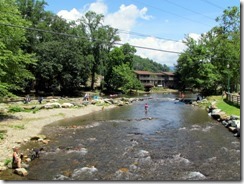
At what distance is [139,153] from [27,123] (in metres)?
16.6

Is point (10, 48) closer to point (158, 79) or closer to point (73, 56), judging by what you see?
point (73, 56)

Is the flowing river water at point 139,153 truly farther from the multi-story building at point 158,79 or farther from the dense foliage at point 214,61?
the multi-story building at point 158,79

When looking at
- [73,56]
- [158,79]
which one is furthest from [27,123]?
[158,79]

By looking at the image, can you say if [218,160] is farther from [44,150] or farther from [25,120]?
[25,120]

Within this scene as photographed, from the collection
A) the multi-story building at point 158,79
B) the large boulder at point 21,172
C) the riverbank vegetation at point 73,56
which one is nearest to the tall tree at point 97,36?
the riverbank vegetation at point 73,56

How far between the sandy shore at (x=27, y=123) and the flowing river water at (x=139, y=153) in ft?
5.87

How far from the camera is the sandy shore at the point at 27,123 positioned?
25.4 m

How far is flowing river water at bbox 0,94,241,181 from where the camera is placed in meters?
18.2

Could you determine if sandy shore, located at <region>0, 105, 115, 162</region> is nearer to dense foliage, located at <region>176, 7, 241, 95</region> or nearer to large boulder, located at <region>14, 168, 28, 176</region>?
large boulder, located at <region>14, 168, 28, 176</region>

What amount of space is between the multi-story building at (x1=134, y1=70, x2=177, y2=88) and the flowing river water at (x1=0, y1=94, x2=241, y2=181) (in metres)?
90.9

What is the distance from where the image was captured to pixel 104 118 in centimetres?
4106

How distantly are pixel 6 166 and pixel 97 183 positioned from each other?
6831 mm

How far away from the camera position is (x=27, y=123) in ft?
115

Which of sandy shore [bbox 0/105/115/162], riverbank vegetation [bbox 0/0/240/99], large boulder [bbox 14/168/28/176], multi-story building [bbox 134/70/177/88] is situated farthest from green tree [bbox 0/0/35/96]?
multi-story building [bbox 134/70/177/88]
